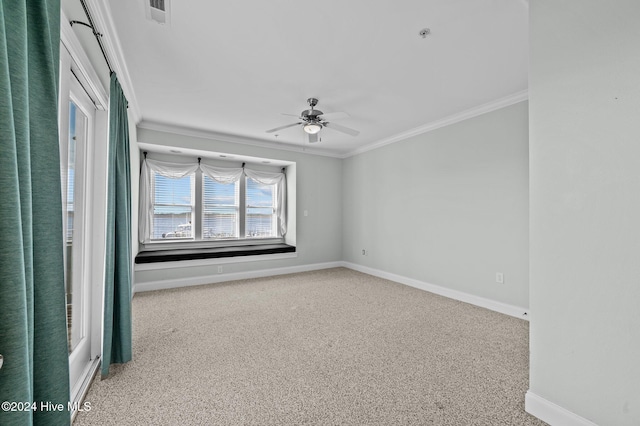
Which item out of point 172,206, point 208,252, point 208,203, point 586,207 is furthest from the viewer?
point 208,203

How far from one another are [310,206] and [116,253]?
3890 millimetres

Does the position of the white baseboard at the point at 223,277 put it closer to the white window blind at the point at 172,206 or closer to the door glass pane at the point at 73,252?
the white window blind at the point at 172,206

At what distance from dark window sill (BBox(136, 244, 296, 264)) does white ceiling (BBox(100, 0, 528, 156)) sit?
6.92 ft

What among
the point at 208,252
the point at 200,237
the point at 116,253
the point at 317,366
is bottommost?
the point at 317,366

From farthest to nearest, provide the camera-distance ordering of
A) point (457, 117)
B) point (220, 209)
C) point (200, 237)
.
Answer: point (220, 209), point (200, 237), point (457, 117)

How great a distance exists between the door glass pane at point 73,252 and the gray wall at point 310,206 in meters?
2.47

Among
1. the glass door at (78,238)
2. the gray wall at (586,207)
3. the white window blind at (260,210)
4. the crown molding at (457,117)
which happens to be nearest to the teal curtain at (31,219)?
the glass door at (78,238)

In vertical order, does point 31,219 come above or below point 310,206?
below

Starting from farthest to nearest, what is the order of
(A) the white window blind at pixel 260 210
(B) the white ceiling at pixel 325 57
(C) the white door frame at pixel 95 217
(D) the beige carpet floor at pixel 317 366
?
1. (A) the white window blind at pixel 260 210
2. (C) the white door frame at pixel 95 217
3. (B) the white ceiling at pixel 325 57
4. (D) the beige carpet floor at pixel 317 366

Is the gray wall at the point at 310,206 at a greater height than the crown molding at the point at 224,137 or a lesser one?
lesser

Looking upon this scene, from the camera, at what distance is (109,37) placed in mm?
2049

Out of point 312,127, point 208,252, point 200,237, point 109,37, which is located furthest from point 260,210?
point 109,37

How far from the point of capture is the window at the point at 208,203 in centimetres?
479

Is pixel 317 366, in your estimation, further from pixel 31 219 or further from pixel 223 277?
pixel 223 277
